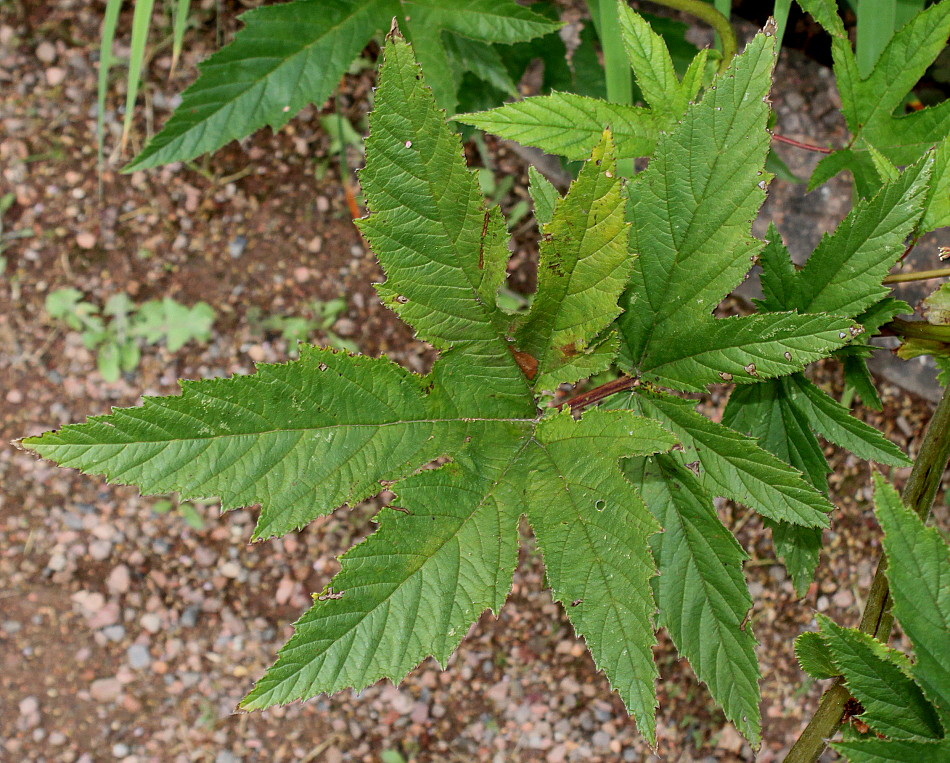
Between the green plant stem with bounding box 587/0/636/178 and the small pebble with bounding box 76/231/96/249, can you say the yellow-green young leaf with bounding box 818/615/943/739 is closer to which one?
the green plant stem with bounding box 587/0/636/178

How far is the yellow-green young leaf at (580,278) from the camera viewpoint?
2.76 ft

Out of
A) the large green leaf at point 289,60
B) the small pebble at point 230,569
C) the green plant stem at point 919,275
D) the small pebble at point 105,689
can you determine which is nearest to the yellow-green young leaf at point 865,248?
the green plant stem at point 919,275

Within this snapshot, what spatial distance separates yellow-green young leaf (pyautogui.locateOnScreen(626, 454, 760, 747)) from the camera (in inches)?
41.8

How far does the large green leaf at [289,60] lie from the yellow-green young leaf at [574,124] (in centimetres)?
33

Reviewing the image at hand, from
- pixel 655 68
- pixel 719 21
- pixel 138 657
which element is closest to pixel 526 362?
pixel 655 68

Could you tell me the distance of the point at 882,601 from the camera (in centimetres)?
102

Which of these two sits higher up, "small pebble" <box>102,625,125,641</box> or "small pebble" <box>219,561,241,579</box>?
"small pebble" <box>219,561,241,579</box>

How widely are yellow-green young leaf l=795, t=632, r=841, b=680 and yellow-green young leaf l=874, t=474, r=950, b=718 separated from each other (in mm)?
108

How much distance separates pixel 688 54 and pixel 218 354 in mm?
1686

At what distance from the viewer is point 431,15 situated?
4.94 feet

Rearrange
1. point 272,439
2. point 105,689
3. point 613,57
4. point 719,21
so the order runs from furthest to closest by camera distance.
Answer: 1. point 105,689
2. point 613,57
3. point 719,21
4. point 272,439

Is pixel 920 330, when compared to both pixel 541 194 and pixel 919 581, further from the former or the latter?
pixel 541 194

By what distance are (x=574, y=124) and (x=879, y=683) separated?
896 mm

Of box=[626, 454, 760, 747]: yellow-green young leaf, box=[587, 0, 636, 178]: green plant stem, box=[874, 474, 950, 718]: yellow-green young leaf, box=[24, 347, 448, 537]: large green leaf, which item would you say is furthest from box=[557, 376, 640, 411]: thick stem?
box=[587, 0, 636, 178]: green plant stem
